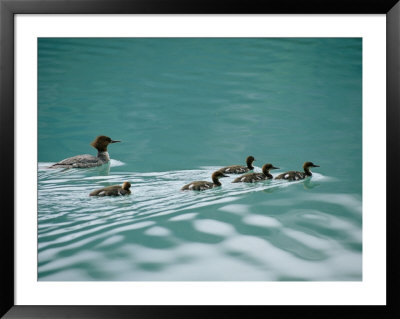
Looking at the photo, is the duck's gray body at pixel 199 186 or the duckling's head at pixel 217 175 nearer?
the duck's gray body at pixel 199 186

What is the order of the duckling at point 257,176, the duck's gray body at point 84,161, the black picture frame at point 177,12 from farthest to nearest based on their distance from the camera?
the duckling at point 257,176
the duck's gray body at point 84,161
the black picture frame at point 177,12

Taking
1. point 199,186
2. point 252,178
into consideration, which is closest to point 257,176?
point 252,178

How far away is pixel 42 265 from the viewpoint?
2619 mm

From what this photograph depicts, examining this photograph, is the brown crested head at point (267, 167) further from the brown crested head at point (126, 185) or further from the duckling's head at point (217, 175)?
the brown crested head at point (126, 185)

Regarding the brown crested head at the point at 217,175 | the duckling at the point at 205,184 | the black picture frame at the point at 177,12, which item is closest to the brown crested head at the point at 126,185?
the duckling at the point at 205,184

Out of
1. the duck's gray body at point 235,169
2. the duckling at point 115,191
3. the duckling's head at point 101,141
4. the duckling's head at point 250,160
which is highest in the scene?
the duckling's head at point 101,141

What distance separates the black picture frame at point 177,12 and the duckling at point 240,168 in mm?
811

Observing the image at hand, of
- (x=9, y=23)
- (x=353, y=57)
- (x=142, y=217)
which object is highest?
(x=9, y=23)

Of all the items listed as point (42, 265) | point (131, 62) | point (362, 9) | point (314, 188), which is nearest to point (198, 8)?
point (131, 62)

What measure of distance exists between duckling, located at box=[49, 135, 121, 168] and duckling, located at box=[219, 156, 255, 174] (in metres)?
0.75

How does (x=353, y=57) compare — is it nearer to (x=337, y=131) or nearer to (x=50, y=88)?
(x=337, y=131)

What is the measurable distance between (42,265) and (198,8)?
1.75 metres

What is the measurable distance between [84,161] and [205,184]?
0.81 metres

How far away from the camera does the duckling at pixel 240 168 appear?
9.40 ft
